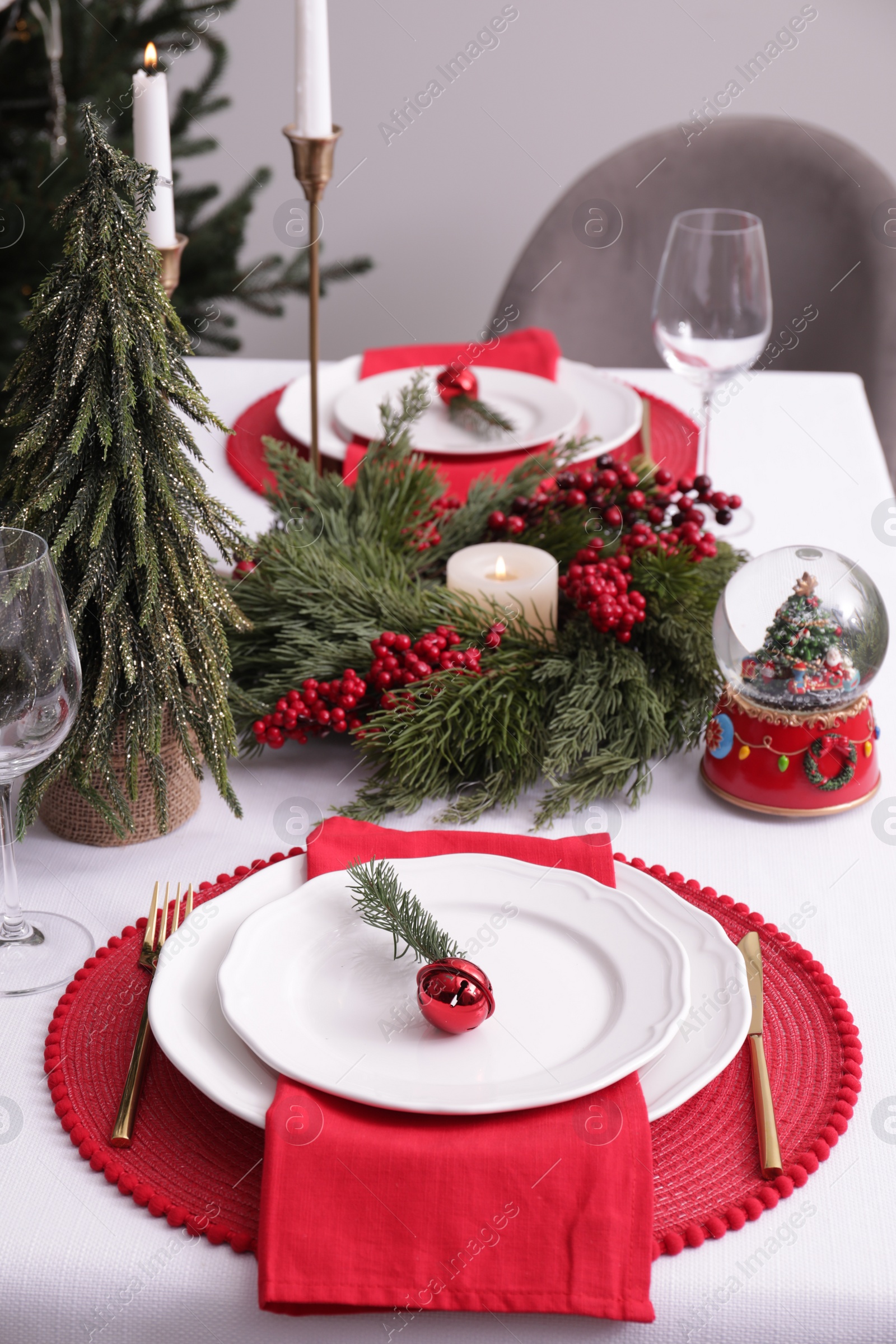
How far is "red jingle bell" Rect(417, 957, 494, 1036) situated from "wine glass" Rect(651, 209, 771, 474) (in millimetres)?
732

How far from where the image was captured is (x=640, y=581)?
892mm

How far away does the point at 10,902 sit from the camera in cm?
68

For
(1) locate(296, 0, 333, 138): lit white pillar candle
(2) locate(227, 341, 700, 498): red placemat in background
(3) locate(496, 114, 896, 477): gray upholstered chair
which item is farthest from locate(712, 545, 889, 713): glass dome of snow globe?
(3) locate(496, 114, 896, 477): gray upholstered chair

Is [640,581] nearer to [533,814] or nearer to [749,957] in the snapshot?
[533,814]

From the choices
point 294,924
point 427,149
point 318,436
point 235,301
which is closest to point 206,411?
point 294,924

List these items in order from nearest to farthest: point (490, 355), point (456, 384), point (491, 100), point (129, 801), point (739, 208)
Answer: point (129, 801) < point (456, 384) < point (490, 355) < point (739, 208) < point (491, 100)

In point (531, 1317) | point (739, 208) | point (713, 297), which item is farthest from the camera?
point (739, 208)

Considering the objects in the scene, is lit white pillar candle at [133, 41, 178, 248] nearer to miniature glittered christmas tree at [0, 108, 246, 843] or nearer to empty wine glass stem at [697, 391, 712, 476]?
miniature glittered christmas tree at [0, 108, 246, 843]

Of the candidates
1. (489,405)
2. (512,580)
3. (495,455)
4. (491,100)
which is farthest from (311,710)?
(491,100)

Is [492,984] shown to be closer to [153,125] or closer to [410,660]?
[410,660]

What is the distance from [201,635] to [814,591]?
39cm

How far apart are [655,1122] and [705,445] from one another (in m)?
0.77

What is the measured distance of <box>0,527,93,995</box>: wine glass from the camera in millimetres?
588

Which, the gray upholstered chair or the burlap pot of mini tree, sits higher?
the gray upholstered chair
